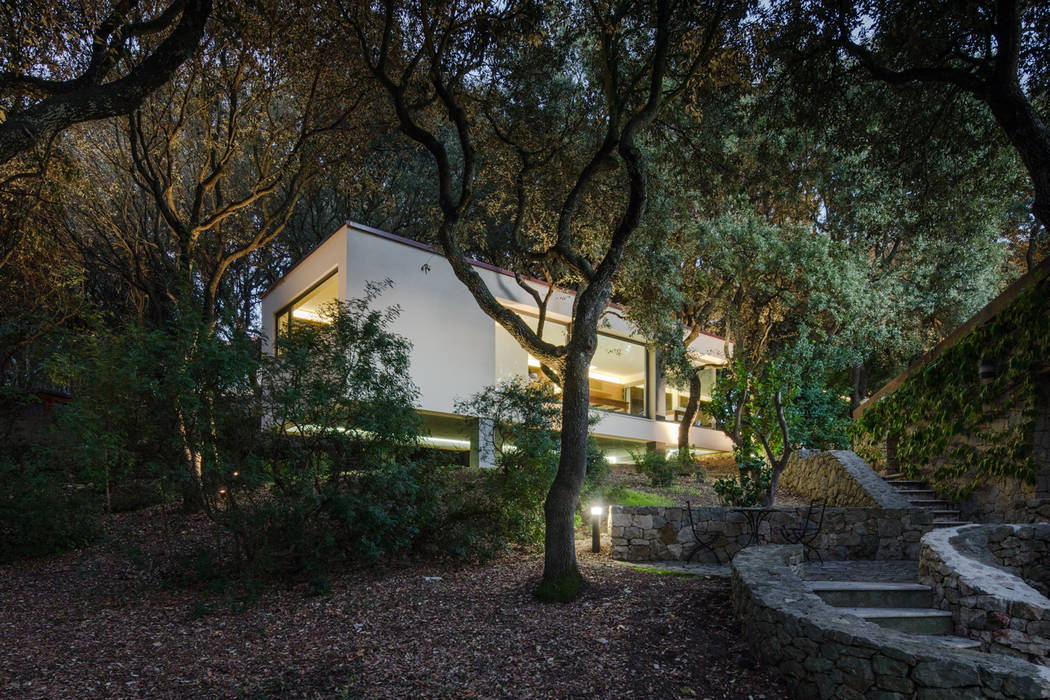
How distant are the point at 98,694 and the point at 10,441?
997cm

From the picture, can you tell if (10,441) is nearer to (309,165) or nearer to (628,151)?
(309,165)

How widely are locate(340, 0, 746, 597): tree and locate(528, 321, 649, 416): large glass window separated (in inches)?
256

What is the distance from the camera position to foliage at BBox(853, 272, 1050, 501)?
336 inches

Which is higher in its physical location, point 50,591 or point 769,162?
point 769,162

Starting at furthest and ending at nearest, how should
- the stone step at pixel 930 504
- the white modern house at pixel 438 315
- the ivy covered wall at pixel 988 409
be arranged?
the white modern house at pixel 438 315 → the stone step at pixel 930 504 → the ivy covered wall at pixel 988 409

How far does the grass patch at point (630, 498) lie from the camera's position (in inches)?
450

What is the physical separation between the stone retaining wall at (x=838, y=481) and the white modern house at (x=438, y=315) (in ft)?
14.9

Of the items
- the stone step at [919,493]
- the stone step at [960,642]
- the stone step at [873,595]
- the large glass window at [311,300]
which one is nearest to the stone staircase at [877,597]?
the stone step at [873,595]

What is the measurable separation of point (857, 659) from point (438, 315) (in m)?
10.8

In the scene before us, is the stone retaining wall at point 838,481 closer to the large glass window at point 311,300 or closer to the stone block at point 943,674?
the stone block at point 943,674

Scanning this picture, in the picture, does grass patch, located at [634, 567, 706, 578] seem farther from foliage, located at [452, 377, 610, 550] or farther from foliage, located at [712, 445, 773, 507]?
foliage, located at [712, 445, 773, 507]

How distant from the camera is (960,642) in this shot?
→ 5496 millimetres

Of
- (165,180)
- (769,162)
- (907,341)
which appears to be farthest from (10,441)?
(907,341)

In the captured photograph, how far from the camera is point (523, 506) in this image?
8.97m
